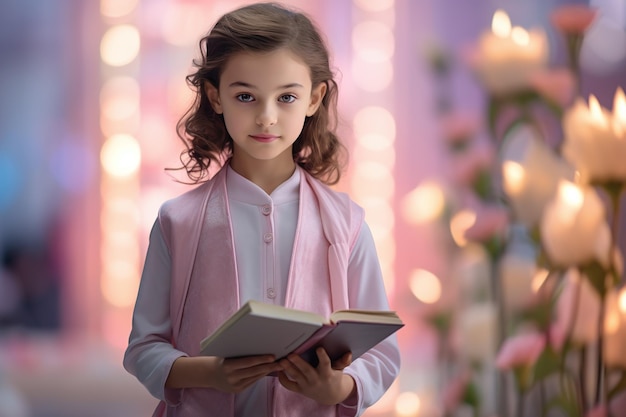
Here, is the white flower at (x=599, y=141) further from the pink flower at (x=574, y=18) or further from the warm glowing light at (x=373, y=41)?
the warm glowing light at (x=373, y=41)

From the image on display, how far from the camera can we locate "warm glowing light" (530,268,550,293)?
1.88 metres

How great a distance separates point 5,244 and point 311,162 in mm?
2175

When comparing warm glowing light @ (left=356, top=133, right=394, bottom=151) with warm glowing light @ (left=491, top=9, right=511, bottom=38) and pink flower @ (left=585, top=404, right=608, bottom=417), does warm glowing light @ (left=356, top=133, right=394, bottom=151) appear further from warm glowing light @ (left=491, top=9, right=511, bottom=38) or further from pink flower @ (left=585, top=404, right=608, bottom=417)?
pink flower @ (left=585, top=404, right=608, bottom=417)

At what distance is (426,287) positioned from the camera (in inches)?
84.4

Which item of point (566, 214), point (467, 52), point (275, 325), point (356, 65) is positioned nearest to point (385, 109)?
point (356, 65)

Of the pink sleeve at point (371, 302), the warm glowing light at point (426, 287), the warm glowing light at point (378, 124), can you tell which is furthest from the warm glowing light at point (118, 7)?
the pink sleeve at point (371, 302)

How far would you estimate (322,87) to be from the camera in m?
1.20

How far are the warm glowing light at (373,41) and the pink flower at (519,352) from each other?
1.19 m

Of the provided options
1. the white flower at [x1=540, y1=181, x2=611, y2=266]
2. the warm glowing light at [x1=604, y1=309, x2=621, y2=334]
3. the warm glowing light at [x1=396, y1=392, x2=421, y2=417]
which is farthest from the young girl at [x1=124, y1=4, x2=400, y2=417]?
the warm glowing light at [x1=396, y1=392, x2=421, y2=417]

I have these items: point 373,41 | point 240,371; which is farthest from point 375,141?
point 240,371

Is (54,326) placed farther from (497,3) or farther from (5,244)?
(497,3)

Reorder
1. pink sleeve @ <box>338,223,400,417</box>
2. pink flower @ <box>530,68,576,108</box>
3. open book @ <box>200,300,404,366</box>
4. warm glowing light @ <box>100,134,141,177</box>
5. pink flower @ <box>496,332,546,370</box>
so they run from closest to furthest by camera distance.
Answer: open book @ <box>200,300,404,366</box> → pink sleeve @ <box>338,223,400,417</box> → pink flower @ <box>496,332,546,370</box> → pink flower @ <box>530,68,576,108</box> → warm glowing light @ <box>100,134,141,177</box>

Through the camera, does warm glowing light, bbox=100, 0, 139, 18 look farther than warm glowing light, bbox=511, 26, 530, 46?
Yes

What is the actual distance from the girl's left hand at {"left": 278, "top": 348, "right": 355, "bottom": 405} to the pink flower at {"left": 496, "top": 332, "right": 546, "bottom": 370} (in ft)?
2.52
